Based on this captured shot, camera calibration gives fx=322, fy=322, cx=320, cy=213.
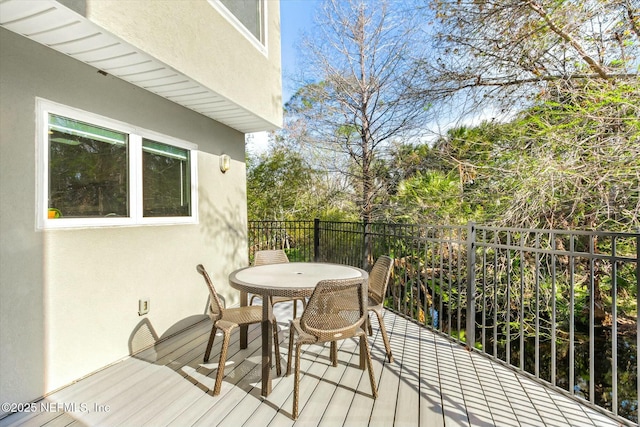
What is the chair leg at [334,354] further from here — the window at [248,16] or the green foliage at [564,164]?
the window at [248,16]

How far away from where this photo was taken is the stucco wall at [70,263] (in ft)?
7.98

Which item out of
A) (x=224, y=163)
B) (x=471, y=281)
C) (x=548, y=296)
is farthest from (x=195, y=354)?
(x=548, y=296)

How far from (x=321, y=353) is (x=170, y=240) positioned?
226 centimetres

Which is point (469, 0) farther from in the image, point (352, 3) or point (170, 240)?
point (170, 240)

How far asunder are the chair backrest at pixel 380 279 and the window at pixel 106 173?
2.56 m

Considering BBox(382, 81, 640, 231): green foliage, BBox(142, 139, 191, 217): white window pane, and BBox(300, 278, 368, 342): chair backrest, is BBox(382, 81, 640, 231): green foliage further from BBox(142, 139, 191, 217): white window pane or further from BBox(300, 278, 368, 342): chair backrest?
BBox(142, 139, 191, 217): white window pane

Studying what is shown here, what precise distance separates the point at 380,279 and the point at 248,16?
3923 millimetres

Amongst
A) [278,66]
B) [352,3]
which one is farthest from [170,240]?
[352,3]

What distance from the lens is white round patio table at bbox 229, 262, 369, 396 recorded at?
2.61 m

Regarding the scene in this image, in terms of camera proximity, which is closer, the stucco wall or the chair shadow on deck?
the stucco wall

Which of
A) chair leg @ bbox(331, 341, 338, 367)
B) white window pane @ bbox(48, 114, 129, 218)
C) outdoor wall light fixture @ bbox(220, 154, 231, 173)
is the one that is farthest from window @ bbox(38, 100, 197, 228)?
chair leg @ bbox(331, 341, 338, 367)

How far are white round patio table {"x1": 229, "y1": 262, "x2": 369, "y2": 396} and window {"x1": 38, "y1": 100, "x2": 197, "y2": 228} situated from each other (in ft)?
4.63

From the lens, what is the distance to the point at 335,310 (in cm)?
249

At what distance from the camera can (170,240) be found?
3.97 metres
